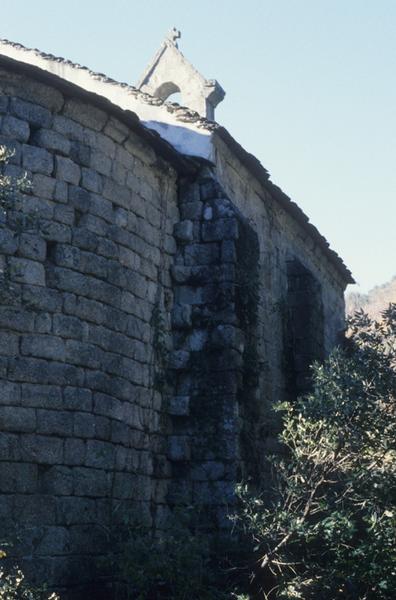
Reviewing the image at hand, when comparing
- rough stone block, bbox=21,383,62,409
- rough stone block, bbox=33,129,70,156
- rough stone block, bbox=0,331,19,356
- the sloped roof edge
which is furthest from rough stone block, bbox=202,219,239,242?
rough stone block, bbox=0,331,19,356

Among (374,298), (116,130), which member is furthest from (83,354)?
(374,298)

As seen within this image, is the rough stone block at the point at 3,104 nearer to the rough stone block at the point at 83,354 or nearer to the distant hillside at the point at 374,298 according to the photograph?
the rough stone block at the point at 83,354

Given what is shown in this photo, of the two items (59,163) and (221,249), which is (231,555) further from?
(59,163)

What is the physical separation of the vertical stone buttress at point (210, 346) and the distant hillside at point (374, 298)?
4589 cm

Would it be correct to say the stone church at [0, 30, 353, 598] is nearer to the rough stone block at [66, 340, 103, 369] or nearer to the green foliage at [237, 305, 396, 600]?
the rough stone block at [66, 340, 103, 369]

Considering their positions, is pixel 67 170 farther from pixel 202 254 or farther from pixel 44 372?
pixel 202 254

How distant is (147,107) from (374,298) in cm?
4930

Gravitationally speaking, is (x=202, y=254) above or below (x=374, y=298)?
below

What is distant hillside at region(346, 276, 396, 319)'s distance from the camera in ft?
185

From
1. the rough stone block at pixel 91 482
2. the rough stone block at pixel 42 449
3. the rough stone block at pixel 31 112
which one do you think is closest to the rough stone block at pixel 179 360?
the rough stone block at pixel 91 482

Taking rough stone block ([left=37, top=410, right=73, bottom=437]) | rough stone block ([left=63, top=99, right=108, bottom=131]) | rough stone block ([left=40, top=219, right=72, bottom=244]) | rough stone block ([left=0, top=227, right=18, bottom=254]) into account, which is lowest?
rough stone block ([left=37, top=410, right=73, bottom=437])

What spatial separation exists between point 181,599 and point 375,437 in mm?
2452

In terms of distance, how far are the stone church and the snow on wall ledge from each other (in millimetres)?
26

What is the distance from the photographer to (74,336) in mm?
8078
